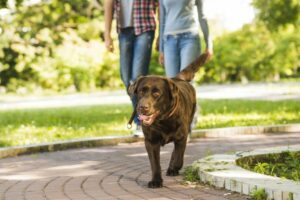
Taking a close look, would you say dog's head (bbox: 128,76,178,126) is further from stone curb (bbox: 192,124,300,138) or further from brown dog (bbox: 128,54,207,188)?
stone curb (bbox: 192,124,300,138)

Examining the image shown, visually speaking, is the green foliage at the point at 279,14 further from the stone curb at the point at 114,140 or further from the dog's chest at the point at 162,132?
the dog's chest at the point at 162,132

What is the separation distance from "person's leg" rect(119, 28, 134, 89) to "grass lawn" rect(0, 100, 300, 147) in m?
0.94

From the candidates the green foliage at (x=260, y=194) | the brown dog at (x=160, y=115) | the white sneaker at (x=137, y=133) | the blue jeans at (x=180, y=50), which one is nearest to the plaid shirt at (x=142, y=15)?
the blue jeans at (x=180, y=50)

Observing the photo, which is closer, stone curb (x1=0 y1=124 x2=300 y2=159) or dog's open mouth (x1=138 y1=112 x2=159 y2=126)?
dog's open mouth (x1=138 y1=112 x2=159 y2=126)

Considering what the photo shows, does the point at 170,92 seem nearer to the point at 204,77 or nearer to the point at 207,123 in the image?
the point at 207,123

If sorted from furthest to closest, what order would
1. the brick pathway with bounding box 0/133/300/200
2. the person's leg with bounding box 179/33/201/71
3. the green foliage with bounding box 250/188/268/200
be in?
the person's leg with bounding box 179/33/201/71, the brick pathway with bounding box 0/133/300/200, the green foliage with bounding box 250/188/268/200

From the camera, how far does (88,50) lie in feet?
88.1

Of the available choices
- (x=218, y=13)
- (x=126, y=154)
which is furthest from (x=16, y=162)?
(x=218, y=13)

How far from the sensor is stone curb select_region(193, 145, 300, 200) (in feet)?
14.3

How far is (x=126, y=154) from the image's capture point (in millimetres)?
7473

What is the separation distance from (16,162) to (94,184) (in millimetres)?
1979

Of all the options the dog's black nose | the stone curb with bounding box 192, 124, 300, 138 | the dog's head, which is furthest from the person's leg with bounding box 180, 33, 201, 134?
the dog's black nose

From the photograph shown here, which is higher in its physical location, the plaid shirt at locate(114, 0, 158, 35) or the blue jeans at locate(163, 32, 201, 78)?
the plaid shirt at locate(114, 0, 158, 35)

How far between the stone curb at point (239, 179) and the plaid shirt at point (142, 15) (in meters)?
3.03
